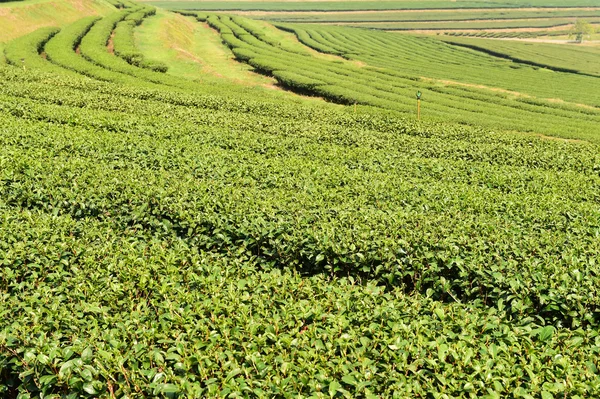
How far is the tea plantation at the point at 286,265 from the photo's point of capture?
5910 mm

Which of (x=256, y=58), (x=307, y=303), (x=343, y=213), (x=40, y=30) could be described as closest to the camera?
(x=307, y=303)

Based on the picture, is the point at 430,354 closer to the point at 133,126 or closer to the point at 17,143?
the point at 17,143

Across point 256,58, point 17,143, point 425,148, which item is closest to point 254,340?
point 17,143

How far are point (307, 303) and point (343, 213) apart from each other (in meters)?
3.83

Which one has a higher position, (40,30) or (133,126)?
(40,30)

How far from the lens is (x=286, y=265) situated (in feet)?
33.7

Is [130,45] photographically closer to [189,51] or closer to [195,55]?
[195,55]

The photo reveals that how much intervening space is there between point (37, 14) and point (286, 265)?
66854 millimetres

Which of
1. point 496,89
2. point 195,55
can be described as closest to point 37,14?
point 195,55

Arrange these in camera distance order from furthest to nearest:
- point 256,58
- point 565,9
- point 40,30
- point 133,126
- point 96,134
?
point 565,9, point 40,30, point 256,58, point 133,126, point 96,134

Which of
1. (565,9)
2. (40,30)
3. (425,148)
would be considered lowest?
(425,148)

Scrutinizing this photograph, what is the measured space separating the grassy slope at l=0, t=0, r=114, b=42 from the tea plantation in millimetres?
41001

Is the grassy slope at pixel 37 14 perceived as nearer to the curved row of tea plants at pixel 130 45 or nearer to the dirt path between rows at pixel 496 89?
the curved row of tea plants at pixel 130 45

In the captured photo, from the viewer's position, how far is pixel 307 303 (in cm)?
754
